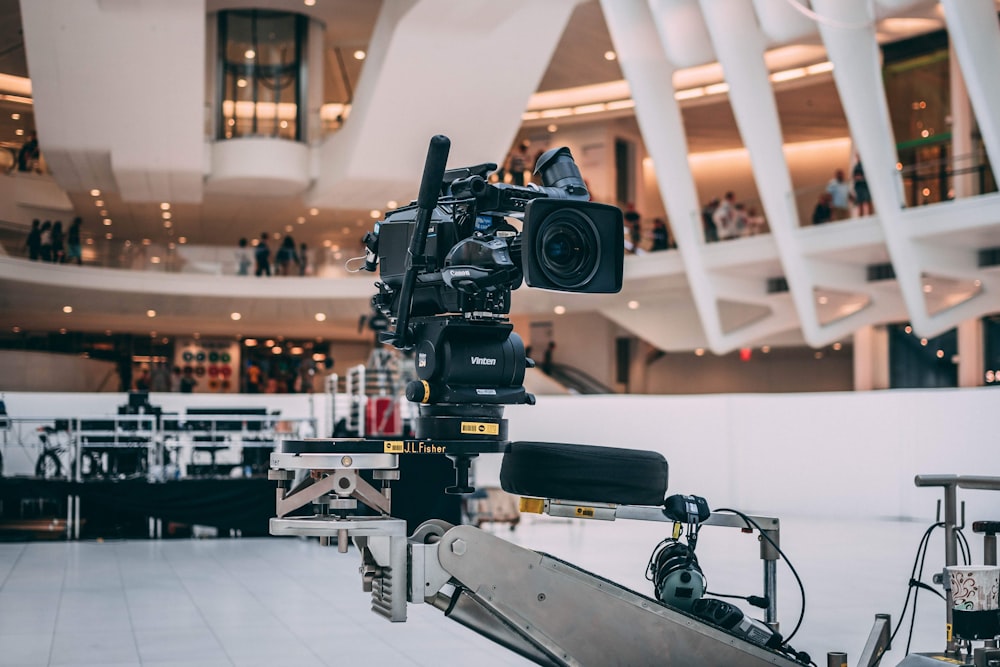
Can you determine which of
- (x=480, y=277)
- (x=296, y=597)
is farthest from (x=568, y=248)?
(x=296, y=597)

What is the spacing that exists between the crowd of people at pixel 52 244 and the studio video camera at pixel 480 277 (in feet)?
84.5

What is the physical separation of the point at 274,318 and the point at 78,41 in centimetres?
1232

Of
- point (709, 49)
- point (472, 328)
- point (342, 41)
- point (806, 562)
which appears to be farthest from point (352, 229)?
point (472, 328)

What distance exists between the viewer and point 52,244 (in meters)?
27.8

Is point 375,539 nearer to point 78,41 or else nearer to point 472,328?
point 472,328

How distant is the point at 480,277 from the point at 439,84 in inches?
843

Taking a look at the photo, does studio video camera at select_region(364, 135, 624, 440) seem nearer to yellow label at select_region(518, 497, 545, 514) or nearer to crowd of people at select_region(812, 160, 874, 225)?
yellow label at select_region(518, 497, 545, 514)

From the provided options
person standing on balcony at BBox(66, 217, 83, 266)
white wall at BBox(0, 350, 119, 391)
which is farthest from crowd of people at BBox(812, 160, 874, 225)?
person standing on balcony at BBox(66, 217, 83, 266)

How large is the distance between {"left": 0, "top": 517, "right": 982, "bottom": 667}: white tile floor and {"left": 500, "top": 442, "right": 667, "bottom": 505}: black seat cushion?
236cm

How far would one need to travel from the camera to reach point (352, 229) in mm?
37000

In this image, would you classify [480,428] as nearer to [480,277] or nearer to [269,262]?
[480,277]

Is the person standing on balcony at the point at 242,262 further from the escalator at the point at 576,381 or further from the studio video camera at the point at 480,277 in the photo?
the studio video camera at the point at 480,277

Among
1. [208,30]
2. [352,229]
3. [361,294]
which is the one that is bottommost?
[361,294]

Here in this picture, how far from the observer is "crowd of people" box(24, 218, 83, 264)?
27.4 metres
